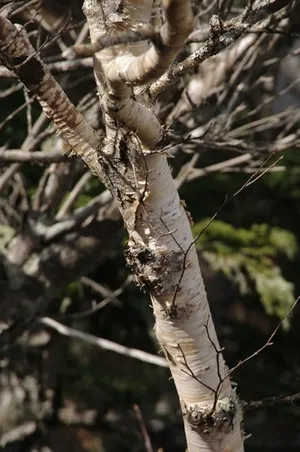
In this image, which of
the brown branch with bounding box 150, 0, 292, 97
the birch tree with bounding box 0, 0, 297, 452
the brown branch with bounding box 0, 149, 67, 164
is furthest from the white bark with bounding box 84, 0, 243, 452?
the brown branch with bounding box 0, 149, 67, 164

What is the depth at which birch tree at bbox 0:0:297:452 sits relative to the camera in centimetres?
199

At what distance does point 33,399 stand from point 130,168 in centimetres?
378

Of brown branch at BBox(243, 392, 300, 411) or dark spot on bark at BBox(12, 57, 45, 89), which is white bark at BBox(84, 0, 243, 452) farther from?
dark spot on bark at BBox(12, 57, 45, 89)

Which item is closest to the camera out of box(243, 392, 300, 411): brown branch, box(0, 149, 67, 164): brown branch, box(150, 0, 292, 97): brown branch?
box(150, 0, 292, 97): brown branch

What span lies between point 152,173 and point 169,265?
34cm

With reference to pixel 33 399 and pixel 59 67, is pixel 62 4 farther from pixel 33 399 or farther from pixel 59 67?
pixel 33 399

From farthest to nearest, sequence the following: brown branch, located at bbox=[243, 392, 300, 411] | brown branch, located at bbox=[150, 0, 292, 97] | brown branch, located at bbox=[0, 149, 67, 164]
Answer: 1. brown branch, located at bbox=[0, 149, 67, 164]
2. brown branch, located at bbox=[243, 392, 300, 411]
3. brown branch, located at bbox=[150, 0, 292, 97]

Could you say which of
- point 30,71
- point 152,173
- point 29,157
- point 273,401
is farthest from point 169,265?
point 29,157

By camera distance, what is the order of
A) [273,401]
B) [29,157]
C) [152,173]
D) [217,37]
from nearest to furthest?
[217,37] < [152,173] < [273,401] < [29,157]

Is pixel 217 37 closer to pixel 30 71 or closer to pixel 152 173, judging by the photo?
pixel 152 173

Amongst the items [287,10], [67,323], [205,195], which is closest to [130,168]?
[287,10]

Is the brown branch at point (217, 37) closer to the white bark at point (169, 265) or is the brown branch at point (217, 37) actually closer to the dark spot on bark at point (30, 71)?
the white bark at point (169, 265)

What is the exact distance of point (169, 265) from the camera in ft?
7.39

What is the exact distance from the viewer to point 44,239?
13.4 ft
